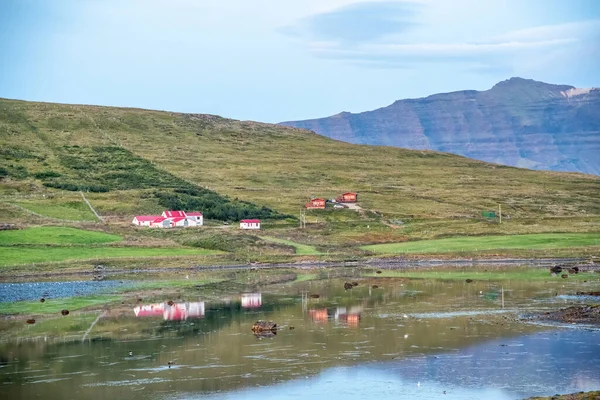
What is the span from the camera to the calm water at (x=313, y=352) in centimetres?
3862

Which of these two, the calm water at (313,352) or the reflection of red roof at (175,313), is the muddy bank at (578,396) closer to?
the calm water at (313,352)

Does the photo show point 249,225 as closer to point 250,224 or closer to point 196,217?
point 250,224

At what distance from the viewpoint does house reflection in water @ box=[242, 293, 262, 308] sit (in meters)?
66.4

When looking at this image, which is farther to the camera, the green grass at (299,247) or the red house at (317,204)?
the red house at (317,204)

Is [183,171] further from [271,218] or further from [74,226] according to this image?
[74,226]

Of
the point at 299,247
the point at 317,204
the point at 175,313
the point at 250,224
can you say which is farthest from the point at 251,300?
the point at 317,204

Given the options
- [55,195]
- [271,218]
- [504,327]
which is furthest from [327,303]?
[55,195]

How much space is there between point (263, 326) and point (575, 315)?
19.0 m

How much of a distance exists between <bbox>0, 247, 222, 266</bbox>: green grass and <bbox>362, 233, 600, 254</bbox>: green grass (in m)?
23.8

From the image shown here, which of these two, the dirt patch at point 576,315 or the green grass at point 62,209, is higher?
the green grass at point 62,209

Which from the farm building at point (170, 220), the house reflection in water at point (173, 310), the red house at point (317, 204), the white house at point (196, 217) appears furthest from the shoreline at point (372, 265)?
the red house at point (317, 204)

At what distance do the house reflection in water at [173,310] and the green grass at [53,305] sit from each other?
17.5 feet

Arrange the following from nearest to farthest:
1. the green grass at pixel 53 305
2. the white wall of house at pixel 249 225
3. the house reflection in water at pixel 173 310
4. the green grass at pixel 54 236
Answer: the house reflection in water at pixel 173 310
the green grass at pixel 53 305
the green grass at pixel 54 236
the white wall of house at pixel 249 225


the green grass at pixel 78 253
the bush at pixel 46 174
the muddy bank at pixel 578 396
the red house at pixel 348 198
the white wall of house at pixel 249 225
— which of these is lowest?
the muddy bank at pixel 578 396
